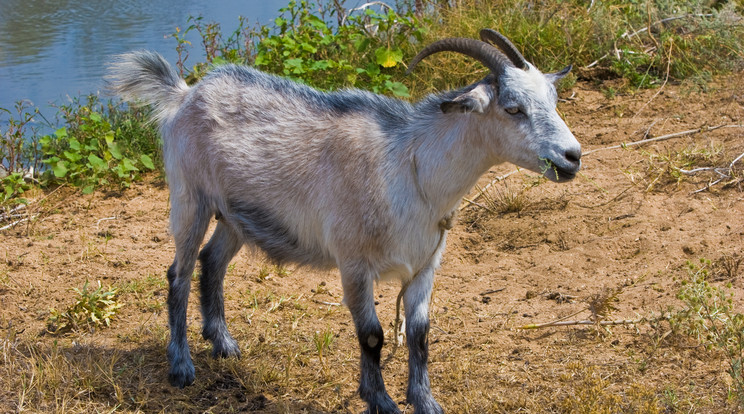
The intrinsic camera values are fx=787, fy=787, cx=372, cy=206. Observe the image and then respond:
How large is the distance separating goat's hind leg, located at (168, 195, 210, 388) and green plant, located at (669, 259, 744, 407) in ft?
8.23

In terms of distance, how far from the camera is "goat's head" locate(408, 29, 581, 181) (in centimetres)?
342

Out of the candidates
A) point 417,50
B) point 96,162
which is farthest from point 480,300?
point 96,162

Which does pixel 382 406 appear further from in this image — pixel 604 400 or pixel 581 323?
pixel 581 323

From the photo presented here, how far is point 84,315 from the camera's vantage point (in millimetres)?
4684

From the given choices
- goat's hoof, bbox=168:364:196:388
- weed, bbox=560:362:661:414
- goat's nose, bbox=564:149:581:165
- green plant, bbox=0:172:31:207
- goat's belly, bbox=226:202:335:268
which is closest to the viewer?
goat's nose, bbox=564:149:581:165

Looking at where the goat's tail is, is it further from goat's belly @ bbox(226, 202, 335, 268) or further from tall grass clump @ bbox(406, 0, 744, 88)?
tall grass clump @ bbox(406, 0, 744, 88)

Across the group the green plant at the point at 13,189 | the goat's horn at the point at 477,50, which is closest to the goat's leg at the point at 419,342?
the goat's horn at the point at 477,50

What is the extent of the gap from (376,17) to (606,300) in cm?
402

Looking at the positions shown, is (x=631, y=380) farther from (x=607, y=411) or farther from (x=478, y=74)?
(x=478, y=74)

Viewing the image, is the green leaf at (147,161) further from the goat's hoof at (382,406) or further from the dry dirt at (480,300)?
the goat's hoof at (382,406)

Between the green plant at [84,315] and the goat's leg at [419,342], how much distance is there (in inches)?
76.0

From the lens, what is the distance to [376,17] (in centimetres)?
746

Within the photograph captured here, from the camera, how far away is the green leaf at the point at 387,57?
7.21 meters

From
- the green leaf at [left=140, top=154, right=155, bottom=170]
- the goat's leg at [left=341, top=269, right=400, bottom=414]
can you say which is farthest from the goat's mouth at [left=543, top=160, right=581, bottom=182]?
the green leaf at [left=140, top=154, right=155, bottom=170]
